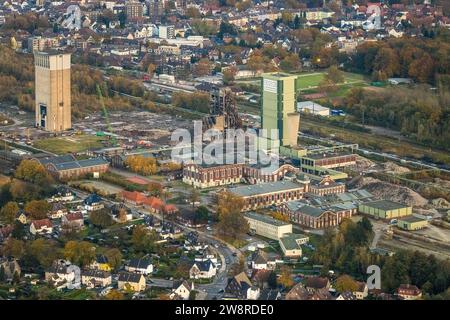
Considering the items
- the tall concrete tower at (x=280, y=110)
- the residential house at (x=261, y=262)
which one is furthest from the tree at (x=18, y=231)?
the tall concrete tower at (x=280, y=110)

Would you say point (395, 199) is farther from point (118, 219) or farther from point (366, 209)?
point (118, 219)

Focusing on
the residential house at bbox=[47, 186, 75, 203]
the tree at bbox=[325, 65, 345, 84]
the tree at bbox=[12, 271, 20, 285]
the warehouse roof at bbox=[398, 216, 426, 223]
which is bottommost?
the tree at bbox=[12, 271, 20, 285]

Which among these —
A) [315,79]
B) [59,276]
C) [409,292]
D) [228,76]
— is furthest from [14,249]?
[315,79]

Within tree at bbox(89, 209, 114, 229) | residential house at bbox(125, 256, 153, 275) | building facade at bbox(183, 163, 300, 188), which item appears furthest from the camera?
building facade at bbox(183, 163, 300, 188)

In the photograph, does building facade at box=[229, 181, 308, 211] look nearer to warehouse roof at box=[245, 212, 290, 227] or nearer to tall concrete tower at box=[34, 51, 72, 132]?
warehouse roof at box=[245, 212, 290, 227]

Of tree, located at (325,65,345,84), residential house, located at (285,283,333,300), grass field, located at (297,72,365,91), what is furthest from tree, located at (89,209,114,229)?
tree, located at (325,65,345,84)

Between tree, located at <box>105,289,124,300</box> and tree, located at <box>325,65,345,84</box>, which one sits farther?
tree, located at <box>325,65,345,84</box>

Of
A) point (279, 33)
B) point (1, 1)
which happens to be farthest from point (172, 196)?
point (1, 1)
